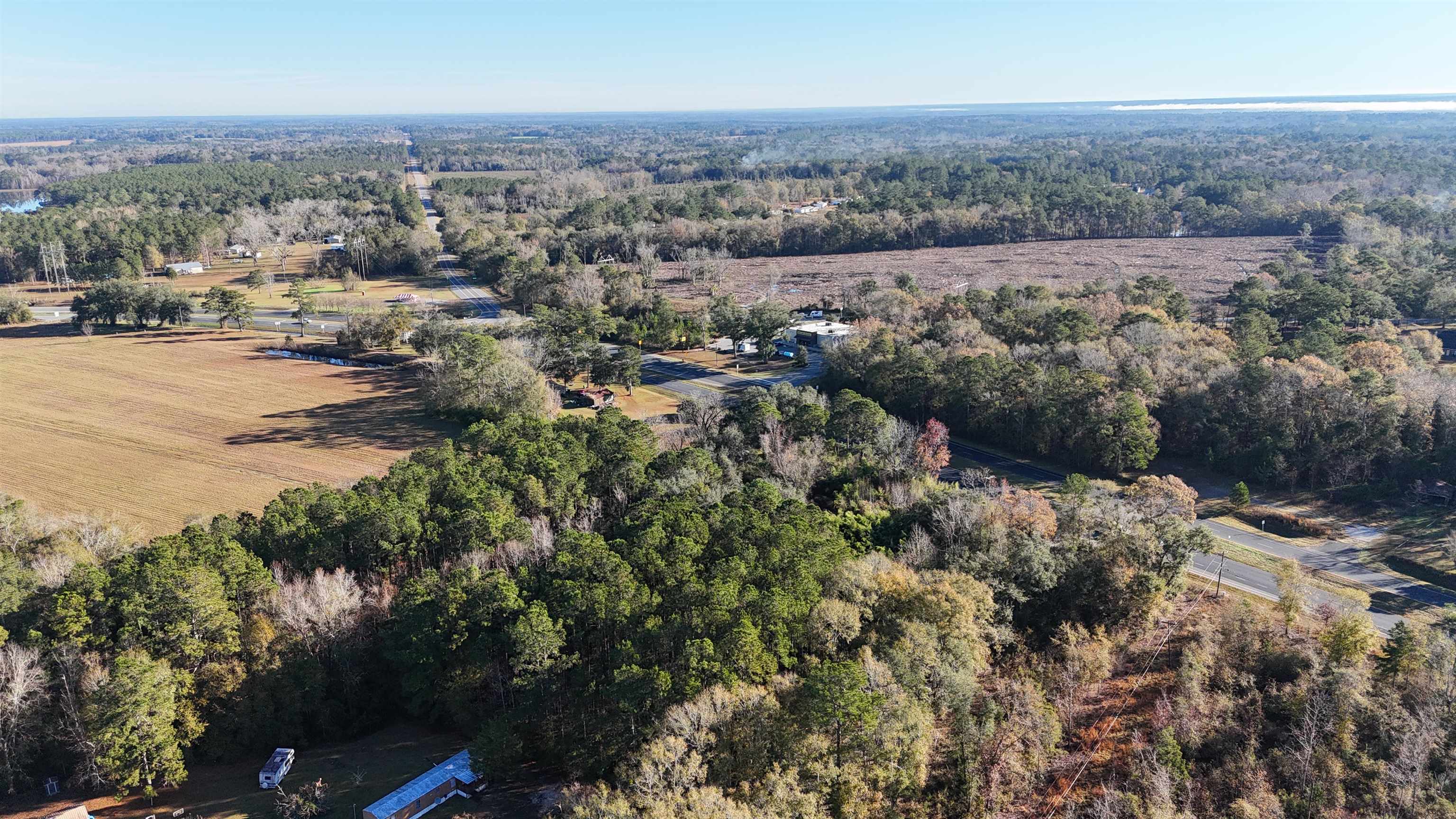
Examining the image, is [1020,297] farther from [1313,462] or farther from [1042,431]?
[1313,462]

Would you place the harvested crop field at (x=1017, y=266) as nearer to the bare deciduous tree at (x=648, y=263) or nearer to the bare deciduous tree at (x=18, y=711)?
the bare deciduous tree at (x=648, y=263)

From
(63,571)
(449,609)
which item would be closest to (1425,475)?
(449,609)

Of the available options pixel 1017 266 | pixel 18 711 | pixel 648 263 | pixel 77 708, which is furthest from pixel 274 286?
pixel 1017 266

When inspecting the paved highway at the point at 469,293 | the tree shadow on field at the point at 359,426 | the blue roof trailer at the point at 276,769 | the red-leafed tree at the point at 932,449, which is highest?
the paved highway at the point at 469,293

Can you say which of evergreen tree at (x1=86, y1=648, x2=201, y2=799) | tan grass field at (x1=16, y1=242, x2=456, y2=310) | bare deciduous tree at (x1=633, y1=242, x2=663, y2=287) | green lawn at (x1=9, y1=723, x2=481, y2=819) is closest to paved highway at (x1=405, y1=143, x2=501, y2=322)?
tan grass field at (x1=16, y1=242, x2=456, y2=310)

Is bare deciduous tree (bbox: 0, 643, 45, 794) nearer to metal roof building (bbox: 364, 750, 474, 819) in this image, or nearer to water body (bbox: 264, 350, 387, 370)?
metal roof building (bbox: 364, 750, 474, 819)

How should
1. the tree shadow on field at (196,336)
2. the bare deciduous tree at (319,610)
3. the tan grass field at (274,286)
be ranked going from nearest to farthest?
the bare deciduous tree at (319,610) < the tree shadow on field at (196,336) < the tan grass field at (274,286)

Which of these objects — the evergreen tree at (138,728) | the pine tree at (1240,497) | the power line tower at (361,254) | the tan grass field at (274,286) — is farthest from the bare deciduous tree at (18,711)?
the power line tower at (361,254)
